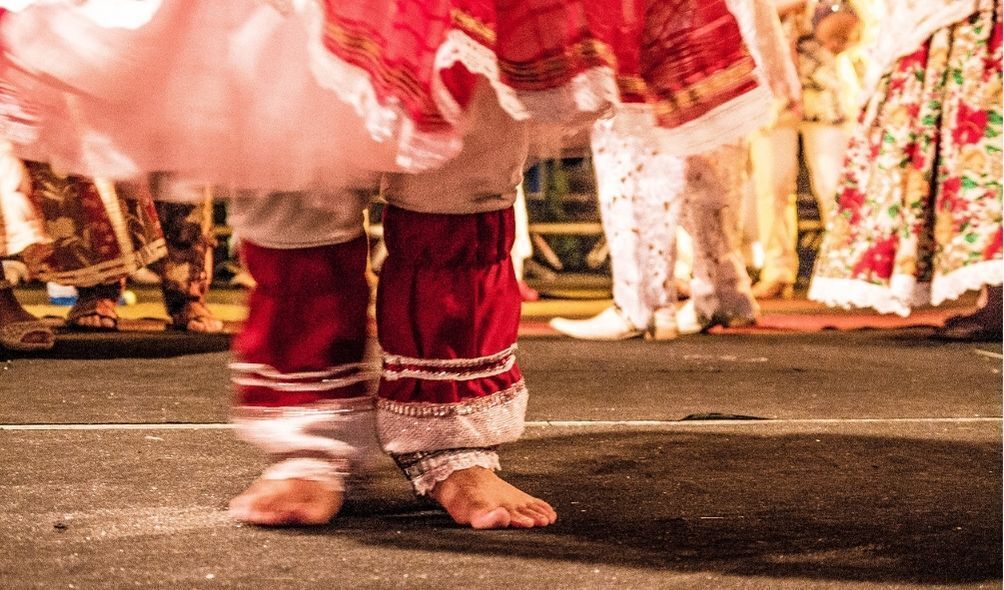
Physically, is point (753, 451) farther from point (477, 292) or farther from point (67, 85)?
point (67, 85)

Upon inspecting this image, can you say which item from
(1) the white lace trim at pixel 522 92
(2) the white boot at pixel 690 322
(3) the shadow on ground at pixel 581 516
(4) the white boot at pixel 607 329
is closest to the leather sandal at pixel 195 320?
(4) the white boot at pixel 607 329

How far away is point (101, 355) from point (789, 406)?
141cm

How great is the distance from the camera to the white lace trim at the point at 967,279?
2.21m

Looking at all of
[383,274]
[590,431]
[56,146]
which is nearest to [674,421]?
[590,431]

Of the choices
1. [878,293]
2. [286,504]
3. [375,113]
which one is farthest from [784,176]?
[375,113]

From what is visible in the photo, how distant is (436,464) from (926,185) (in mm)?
1514

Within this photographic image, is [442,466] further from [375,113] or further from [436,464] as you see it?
[375,113]

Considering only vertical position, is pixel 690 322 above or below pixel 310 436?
below

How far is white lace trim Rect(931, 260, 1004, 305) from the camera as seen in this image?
221 cm

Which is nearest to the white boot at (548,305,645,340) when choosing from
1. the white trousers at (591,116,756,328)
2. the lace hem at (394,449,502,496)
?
the white trousers at (591,116,756,328)

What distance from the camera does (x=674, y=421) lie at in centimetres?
179

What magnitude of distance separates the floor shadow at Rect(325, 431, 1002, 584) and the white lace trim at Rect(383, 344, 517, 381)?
14 cm

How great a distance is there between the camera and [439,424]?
1.22m

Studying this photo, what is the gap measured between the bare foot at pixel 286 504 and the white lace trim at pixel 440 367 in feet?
0.44
